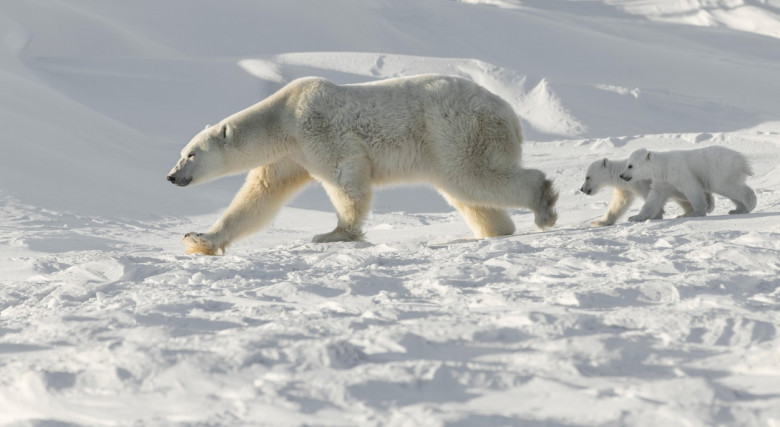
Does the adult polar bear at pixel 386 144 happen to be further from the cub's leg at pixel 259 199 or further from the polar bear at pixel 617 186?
the polar bear at pixel 617 186

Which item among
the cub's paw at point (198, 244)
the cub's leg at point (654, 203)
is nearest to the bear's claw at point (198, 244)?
the cub's paw at point (198, 244)

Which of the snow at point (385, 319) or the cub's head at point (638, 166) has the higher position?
the cub's head at point (638, 166)

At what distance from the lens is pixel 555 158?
1518cm

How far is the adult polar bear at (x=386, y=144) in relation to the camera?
6430mm

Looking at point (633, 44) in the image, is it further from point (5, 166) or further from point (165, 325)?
point (165, 325)

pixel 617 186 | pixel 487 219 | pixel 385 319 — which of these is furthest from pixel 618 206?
pixel 385 319

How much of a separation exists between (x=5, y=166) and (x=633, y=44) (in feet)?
70.5

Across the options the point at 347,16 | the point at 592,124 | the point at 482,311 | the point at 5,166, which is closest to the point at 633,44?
the point at 347,16

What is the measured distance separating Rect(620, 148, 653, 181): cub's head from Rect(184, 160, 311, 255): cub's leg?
2.53 meters

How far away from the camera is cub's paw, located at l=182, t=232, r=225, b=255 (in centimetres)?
663

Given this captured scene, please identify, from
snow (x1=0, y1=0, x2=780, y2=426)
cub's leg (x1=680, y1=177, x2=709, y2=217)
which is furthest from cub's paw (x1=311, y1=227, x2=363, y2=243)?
cub's leg (x1=680, y1=177, x2=709, y2=217)

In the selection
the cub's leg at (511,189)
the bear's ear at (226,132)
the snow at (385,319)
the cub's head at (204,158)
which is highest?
the bear's ear at (226,132)

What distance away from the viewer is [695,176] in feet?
22.9

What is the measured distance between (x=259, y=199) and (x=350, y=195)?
900 millimetres
